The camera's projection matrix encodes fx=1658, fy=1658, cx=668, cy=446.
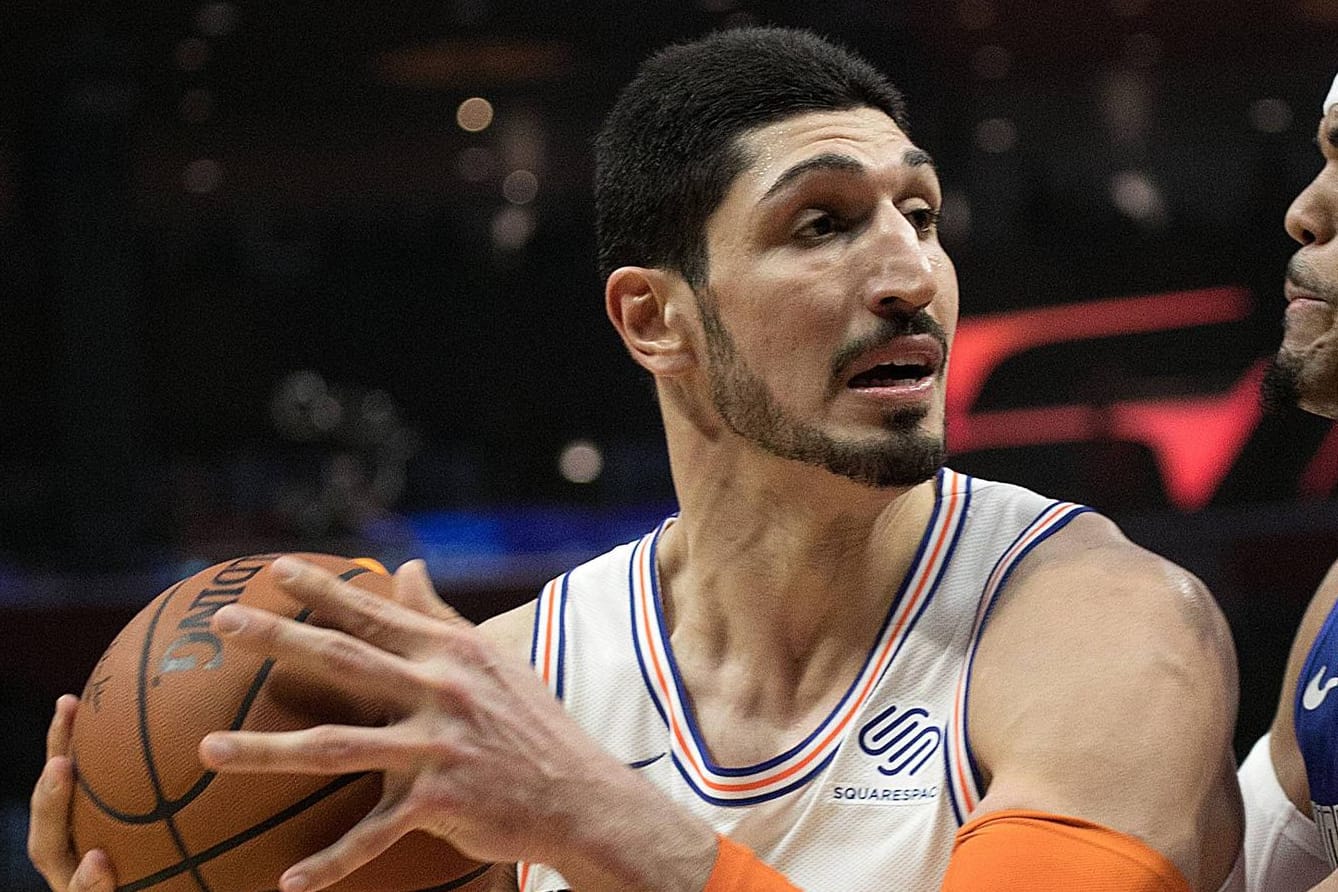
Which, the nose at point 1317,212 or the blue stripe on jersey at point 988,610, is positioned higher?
the nose at point 1317,212

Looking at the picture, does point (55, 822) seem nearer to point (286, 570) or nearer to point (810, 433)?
point (286, 570)

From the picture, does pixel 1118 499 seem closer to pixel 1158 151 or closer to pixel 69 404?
pixel 1158 151

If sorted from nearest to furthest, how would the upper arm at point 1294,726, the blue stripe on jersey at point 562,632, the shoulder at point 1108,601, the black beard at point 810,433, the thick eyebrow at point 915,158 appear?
1. the shoulder at point 1108,601
2. the black beard at point 810,433
3. the thick eyebrow at point 915,158
4. the blue stripe on jersey at point 562,632
5. the upper arm at point 1294,726

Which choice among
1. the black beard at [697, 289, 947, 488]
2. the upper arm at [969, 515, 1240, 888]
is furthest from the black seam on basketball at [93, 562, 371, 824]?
the upper arm at [969, 515, 1240, 888]

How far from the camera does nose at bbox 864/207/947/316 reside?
1.93 meters

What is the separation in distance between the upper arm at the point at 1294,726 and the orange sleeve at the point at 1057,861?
803 mm

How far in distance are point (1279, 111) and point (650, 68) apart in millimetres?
6960

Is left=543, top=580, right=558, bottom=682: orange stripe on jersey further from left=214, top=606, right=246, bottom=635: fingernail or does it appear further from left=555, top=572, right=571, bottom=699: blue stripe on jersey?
left=214, top=606, right=246, bottom=635: fingernail

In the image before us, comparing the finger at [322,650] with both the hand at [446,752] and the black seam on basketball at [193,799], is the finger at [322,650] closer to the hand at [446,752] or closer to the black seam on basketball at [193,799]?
the hand at [446,752]

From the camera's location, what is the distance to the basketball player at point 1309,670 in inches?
82.6

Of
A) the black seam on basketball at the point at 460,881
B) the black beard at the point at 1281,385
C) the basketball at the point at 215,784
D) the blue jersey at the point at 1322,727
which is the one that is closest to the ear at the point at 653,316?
the basketball at the point at 215,784

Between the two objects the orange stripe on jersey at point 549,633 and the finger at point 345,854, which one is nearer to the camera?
the finger at point 345,854

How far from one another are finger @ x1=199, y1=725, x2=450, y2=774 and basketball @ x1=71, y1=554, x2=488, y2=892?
0.40 ft

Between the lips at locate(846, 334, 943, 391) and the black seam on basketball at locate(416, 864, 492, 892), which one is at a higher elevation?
the lips at locate(846, 334, 943, 391)
